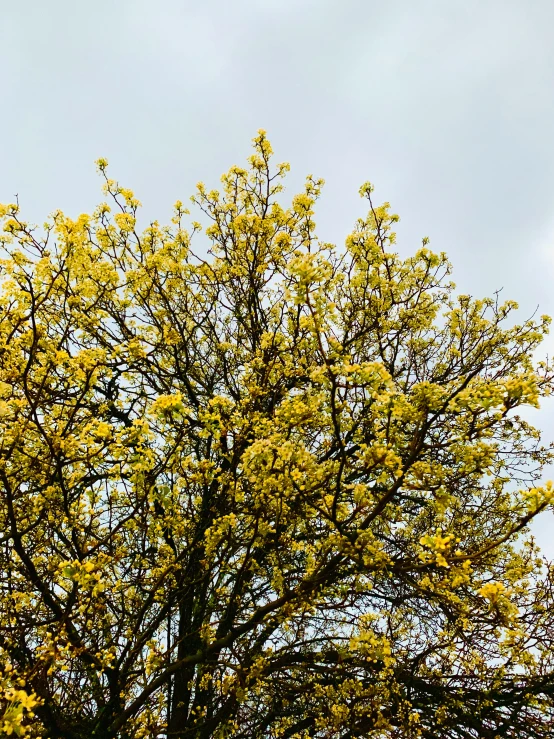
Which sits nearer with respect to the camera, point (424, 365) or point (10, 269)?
point (10, 269)

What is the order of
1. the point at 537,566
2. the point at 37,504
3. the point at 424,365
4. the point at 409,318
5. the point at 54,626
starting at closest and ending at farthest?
the point at 54,626 → the point at 37,504 → the point at 537,566 → the point at 409,318 → the point at 424,365

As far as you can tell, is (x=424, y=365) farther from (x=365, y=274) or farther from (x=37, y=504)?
(x=37, y=504)

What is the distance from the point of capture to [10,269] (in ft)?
23.0

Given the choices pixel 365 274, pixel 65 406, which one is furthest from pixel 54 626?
pixel 365 274

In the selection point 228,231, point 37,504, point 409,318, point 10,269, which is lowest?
point 37,504

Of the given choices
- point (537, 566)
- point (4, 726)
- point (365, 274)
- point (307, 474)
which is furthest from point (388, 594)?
point (4, 726)

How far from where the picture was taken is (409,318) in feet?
30.1

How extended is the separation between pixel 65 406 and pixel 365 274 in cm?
531

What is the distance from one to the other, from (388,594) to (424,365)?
178 inches

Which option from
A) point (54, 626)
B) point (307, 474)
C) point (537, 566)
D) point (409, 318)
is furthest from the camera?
point (409, 318)

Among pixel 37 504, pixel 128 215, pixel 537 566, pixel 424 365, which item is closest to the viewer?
pixel 37 504

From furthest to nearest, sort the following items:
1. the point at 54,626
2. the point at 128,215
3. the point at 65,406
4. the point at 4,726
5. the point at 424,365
A: the point at 424,365
the point at 128,215
the point at 65,406
the point at 54,626
the point at 4,726

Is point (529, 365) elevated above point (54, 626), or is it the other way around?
point (529, 365)

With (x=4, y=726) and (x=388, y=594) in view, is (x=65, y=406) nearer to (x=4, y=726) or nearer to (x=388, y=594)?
(x=4, y=726)
